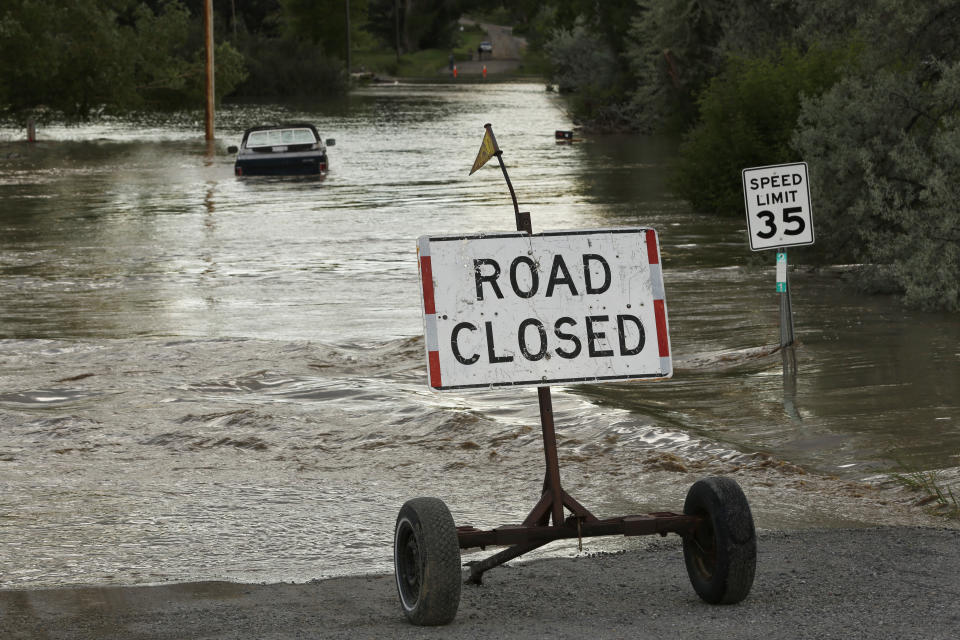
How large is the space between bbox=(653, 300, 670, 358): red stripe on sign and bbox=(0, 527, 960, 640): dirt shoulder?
108 cm

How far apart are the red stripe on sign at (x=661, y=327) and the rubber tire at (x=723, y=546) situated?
0.61 m

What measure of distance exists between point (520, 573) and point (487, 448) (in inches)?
127

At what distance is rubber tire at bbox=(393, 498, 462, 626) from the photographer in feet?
18.4

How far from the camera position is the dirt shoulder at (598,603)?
219 inches

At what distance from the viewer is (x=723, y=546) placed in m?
→ 5.74

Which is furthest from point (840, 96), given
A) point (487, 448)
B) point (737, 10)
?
point (737, 10)

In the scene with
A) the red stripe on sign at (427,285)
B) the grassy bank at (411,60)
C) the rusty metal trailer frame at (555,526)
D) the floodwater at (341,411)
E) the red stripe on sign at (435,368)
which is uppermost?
the grassy bank at (411,60)

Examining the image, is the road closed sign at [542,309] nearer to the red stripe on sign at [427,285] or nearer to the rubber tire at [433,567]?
the red stripe on sign at [427,285]

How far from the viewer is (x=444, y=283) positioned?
6137 millimetres

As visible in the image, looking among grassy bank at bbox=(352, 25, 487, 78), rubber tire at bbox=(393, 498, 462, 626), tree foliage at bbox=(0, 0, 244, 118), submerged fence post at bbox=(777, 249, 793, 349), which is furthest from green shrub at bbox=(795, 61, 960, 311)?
grassy bank at bbox=(352, 25, 487, 78)

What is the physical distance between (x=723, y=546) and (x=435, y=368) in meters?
1.43

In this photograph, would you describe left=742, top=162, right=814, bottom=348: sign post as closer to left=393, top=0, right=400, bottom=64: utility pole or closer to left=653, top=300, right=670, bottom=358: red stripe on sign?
left=653, top=300, right=670, bottom=358: red stripe on sign

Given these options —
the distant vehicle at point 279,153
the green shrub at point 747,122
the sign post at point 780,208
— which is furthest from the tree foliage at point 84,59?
the sign post at point 780,208

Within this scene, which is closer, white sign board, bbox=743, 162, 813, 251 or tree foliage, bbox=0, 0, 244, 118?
white sign board, bbox=743, 162, 813, 251
